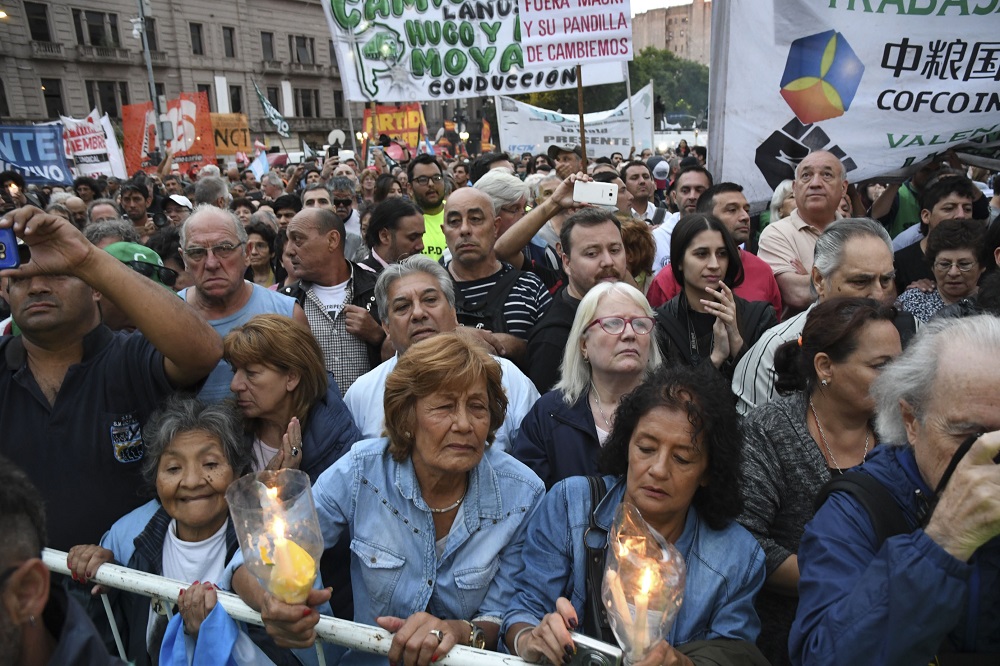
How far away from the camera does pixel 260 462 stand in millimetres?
2838

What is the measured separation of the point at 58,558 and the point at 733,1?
193 inches

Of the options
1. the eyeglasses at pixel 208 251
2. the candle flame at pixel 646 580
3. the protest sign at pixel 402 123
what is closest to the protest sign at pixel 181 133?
the protest sign at pixel 402 123

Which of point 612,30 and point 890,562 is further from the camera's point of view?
point 612,30

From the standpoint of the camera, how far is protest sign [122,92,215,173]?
1586cm

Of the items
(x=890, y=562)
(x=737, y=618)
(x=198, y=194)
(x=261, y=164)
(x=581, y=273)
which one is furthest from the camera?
(x=261, y=164)

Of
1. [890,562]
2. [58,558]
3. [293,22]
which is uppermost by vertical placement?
[293,22]

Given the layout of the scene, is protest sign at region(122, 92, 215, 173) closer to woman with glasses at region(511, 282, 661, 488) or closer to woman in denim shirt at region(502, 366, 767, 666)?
woman with glasses at region(511, 282, 661, 488)

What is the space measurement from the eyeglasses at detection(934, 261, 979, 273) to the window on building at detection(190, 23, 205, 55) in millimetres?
56612

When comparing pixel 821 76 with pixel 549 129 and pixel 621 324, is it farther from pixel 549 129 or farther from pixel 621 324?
pixel 549 129

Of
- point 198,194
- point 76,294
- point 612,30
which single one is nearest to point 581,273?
point 76,294

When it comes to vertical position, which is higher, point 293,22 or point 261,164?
point 293,22

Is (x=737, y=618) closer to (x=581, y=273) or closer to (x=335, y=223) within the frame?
(x=581, y=273)

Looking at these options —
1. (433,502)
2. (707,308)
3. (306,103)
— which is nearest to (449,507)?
(433,502)

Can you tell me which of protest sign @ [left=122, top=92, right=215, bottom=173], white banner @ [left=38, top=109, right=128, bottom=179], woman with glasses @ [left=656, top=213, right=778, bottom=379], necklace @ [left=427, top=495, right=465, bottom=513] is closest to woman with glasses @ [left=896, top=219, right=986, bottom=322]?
woman with glasses @ [left=656, top=213, right=778, bottom=379]
